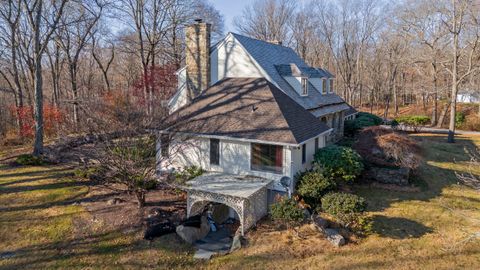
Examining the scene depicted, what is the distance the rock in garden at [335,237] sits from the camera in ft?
33.8

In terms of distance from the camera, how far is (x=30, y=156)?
1839cm

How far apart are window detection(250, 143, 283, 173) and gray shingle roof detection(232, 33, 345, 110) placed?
17.3 feet

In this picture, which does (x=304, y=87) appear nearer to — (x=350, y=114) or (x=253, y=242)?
(x=350, y=114)

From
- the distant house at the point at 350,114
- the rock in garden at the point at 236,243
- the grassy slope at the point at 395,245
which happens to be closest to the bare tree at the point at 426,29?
the distant house at the point at 350,114

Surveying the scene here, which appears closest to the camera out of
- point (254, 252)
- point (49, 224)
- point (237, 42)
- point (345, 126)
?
point (254, 252)

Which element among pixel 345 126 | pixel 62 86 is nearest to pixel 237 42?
pixel 345 126

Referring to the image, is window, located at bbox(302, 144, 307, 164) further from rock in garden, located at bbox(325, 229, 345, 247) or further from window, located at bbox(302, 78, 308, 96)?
window, located at bbox(302, 78, 308, 96)

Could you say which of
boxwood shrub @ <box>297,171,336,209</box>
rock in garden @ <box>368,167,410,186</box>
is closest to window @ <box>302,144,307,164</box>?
boxwood shrub @ <box>297,171,336,209</box>

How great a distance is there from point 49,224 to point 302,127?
10.9 m

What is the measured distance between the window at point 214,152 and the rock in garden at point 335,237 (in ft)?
18.5

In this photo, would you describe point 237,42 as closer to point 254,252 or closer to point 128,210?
point 128,210

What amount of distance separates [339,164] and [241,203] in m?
5.63

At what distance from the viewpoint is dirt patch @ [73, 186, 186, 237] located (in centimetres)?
1136

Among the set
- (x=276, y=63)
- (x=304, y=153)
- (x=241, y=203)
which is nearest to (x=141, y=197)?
(x=241, y=203)
